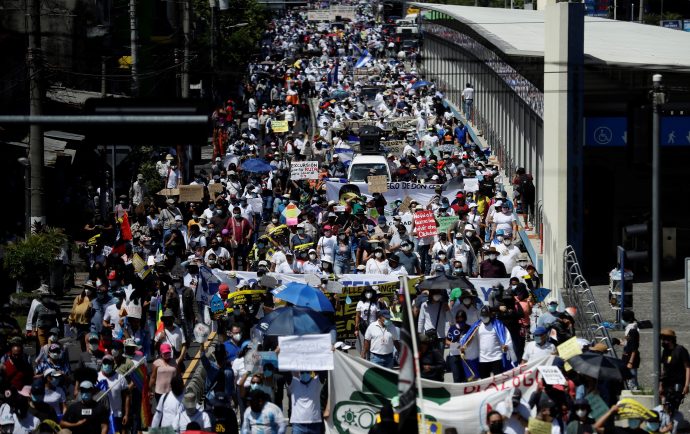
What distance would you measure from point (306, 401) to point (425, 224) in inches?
404

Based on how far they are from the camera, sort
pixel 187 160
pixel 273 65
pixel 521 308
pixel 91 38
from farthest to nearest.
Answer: pixel 273 65
pixel 91 38
pixel 187 160
pixel 521 308

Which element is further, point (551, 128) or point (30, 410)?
point (551, 128)

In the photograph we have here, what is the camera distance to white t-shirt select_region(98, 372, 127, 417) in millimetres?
18156

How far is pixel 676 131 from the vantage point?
97.4 feet

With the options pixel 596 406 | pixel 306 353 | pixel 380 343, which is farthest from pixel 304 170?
pixel 596 406

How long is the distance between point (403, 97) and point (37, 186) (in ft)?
108

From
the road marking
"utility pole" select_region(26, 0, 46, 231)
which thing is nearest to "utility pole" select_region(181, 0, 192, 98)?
"utility pole" select_region(26, 0, 46, 231)

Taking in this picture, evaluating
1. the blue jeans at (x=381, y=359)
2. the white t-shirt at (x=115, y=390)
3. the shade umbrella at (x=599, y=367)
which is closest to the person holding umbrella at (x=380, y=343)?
the blue jeans at (x=381, y=359)

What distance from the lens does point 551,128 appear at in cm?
2922

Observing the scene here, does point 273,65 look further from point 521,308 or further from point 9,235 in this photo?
point 521,308

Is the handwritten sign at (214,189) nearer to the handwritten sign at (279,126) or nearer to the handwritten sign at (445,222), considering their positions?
the handwritten sign at (445,222)

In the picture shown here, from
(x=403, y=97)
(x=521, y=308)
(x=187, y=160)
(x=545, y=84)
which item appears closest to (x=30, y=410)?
(x=521, y=308)

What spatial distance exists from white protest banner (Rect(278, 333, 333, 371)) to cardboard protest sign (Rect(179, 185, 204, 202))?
1628 cm

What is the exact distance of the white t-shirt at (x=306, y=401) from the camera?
17.7m
